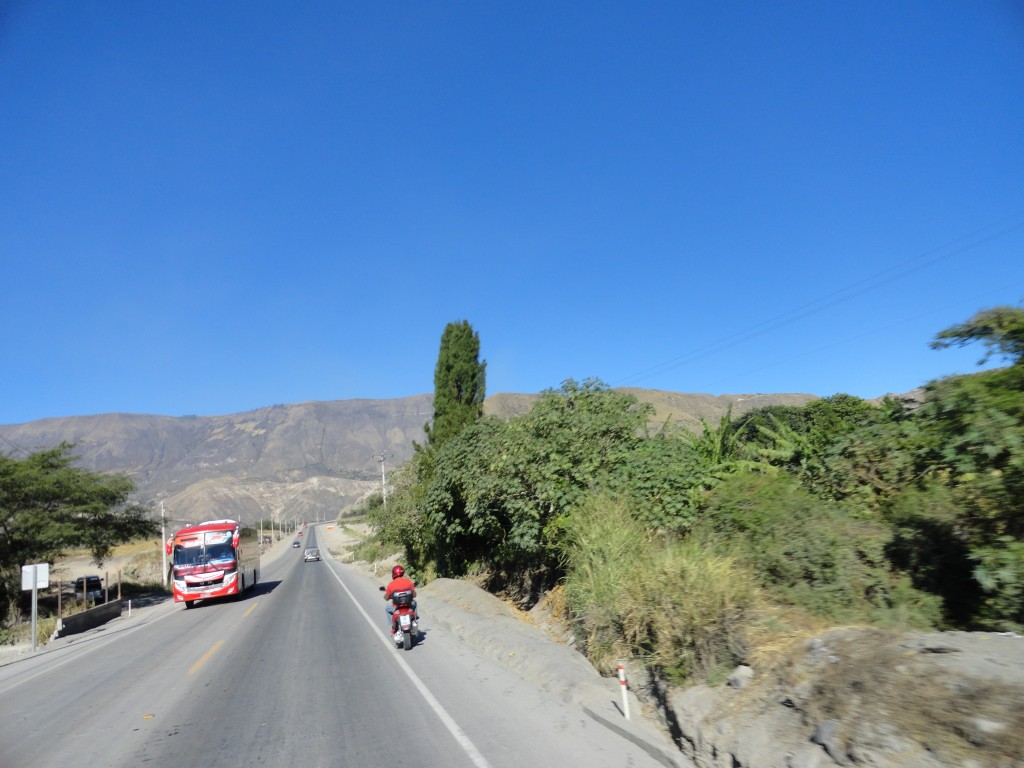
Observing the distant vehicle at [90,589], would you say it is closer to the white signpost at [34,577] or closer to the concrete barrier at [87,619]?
the concrete barrier at [87,619]

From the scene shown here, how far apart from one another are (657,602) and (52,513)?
36.0 m

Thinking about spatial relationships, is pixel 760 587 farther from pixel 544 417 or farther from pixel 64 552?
pixel 64 552

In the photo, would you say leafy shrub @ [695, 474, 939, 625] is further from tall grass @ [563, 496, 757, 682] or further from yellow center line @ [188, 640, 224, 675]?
yellow center line @ [188, 640, 224, 675]

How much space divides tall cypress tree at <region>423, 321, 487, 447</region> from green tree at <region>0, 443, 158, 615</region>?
62.6 ft

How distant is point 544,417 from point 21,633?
23.1m

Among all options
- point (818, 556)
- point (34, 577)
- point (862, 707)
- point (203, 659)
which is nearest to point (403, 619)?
point (203, 659)

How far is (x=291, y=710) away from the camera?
27.2 ft

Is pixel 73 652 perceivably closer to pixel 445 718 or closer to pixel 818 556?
pixel 445 718

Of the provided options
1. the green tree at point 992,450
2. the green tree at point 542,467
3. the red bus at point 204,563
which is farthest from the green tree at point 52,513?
the green tree at point 992,450

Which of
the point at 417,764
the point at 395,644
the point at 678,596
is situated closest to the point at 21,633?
the point at 395,644

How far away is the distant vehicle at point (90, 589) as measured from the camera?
1398 inches

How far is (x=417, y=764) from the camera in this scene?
20.0 feet

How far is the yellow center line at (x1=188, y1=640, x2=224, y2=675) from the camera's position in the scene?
455 inches

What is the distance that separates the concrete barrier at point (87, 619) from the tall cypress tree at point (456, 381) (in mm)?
15213
